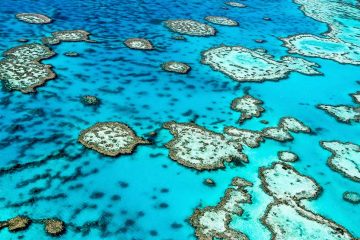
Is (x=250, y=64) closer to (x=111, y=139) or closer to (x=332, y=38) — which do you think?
(x=332, y=38)

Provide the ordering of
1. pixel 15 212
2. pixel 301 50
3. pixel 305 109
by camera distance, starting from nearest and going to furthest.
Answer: pixel 15 212 < pixel 305 109 < pixel 301 50

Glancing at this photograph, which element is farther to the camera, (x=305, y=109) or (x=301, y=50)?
(x=301, y=50)

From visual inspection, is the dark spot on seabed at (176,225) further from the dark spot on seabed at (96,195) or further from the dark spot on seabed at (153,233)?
the dark spot on seabed at (96,195)

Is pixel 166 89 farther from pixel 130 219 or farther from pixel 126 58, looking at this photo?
pixel 130 219

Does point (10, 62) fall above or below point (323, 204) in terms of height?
above

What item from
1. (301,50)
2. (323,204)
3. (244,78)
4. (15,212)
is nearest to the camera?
(15,212)

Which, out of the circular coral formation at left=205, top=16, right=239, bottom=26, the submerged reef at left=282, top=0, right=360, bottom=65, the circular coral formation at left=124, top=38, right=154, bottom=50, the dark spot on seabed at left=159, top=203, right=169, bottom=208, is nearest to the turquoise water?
the dark spot on seabed at left=159, top=203, right=169, bottom=208

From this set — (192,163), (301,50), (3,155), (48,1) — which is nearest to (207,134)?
(192,163)

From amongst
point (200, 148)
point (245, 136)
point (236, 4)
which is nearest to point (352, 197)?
point (245, 136)
